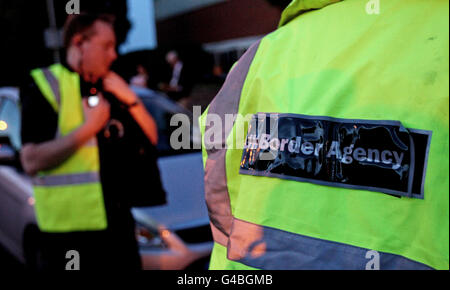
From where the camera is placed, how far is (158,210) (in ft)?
9.96

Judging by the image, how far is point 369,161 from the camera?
36.3 inches

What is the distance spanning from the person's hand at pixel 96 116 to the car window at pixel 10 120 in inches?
64.7

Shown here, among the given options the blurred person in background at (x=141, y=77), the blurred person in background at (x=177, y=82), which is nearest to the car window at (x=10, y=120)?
the blurred person in background at (x=177, y=82)

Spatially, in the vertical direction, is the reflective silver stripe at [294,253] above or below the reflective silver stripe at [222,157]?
below

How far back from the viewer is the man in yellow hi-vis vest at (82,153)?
2.41 m

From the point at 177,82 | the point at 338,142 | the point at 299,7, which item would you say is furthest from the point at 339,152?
the point at 177,82

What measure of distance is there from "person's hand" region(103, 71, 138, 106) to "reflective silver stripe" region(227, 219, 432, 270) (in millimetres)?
1693

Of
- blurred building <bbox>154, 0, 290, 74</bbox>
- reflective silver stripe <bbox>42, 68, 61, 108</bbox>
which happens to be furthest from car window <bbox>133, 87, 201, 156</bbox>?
blurred building <bbox>154, 0, 290, 74</bbox>

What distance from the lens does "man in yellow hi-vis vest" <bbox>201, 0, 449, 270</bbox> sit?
834mm

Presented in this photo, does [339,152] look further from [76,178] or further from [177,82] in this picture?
[177,82]

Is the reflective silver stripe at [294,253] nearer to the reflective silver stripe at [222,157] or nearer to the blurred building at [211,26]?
the reflective silver stripe at [222,157]

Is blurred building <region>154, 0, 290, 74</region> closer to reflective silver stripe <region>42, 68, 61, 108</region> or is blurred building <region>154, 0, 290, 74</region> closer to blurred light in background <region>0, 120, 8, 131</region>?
blurred light in background <region>0, 120, 8, 131</region>
